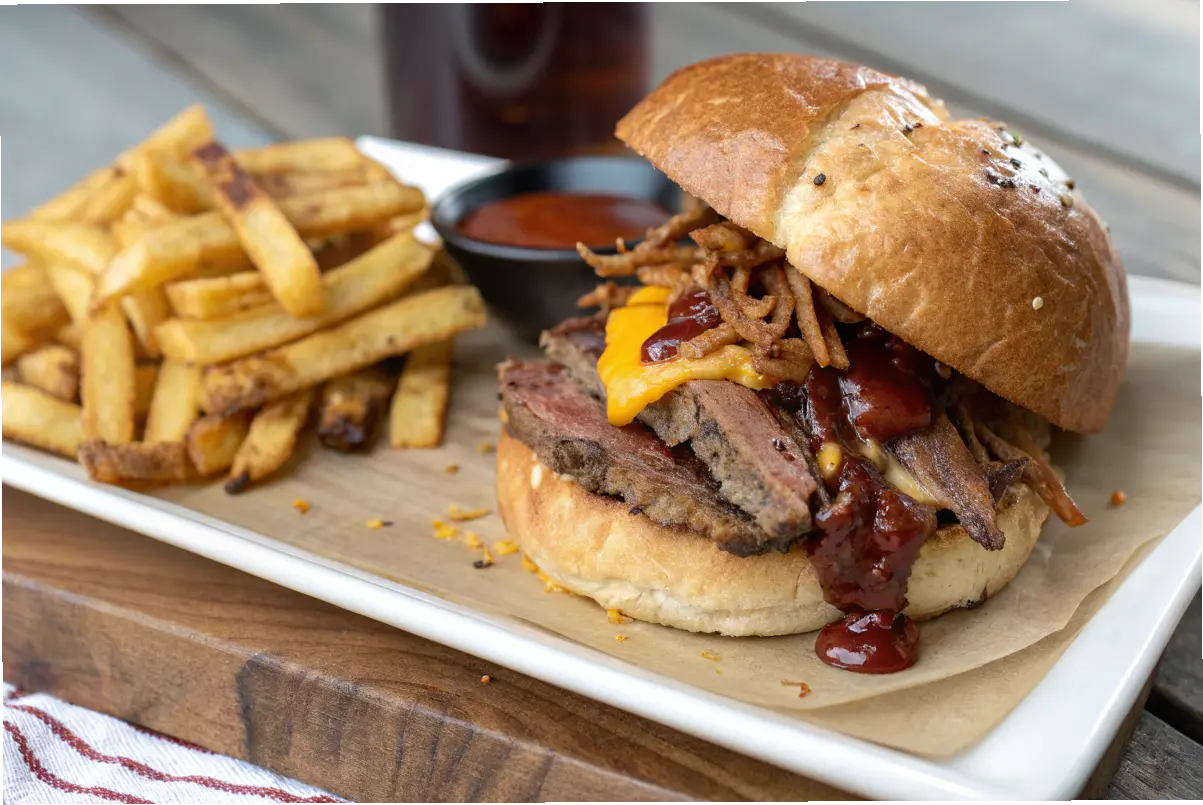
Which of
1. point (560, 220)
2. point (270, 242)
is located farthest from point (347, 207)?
point (560, 220)

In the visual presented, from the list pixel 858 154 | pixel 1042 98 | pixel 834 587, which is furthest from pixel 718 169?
pixel 1042 98

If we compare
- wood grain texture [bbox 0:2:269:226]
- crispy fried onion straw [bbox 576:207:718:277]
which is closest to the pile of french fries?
crispy fried onion straw [bbox 576:207:718:277]

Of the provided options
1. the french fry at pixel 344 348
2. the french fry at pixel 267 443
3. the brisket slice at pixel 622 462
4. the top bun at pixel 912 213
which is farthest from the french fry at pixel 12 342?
the top bun at pixel 912 213

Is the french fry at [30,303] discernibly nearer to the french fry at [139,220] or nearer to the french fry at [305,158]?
the french fry at [139,220]

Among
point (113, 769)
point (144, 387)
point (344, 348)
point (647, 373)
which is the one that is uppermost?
point (647, 373)

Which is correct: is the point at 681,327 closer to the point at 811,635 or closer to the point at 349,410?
the point at 811,635

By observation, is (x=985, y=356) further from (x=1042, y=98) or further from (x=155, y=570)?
(x=1042, y=98)

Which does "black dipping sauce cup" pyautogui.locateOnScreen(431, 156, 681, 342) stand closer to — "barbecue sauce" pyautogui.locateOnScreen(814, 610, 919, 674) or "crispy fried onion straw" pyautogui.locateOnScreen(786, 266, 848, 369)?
"crispy fried onion straw" pyautogui.locateOnScreen(786, 266, 848, 369)
